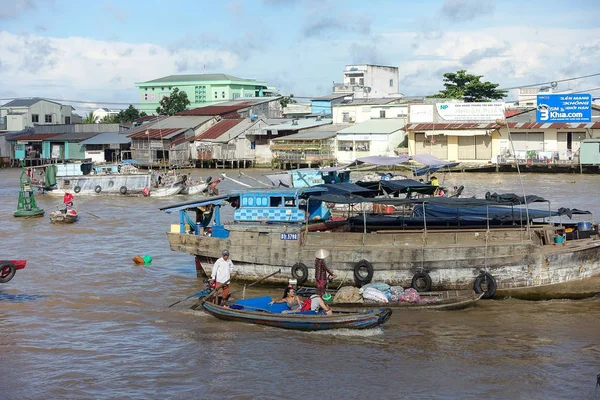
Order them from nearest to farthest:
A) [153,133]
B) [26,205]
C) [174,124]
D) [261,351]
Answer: [261,351] < [26,205] < [153,133] < [174,124]

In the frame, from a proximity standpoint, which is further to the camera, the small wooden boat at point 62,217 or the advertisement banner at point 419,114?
the advertisement banner at point 419,114

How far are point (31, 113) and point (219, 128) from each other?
23.2 meters

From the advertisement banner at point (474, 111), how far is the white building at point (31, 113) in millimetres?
41525

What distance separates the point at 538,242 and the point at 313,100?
55403 millimetres

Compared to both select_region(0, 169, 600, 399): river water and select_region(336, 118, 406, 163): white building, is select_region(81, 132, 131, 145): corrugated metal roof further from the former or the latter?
select_region(0, 169, 600, 399): river water

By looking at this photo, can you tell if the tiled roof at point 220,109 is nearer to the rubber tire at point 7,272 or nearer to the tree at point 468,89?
the tree at point 468,89

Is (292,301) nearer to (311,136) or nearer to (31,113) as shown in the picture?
(311,136)

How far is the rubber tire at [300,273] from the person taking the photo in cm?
1728

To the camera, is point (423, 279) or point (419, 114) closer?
point (423, 279)

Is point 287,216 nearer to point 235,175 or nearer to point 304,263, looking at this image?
point 304,263

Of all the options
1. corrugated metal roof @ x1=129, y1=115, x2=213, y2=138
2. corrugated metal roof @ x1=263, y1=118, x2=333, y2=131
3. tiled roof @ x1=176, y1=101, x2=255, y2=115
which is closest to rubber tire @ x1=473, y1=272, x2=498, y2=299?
corrugated metal roof @ x1=263, y1=118, x2=333, y2=131

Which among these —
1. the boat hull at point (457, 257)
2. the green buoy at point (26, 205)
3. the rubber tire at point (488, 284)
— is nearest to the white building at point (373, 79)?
the green buoy at point (26, 205)

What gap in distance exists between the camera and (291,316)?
46.3 ft

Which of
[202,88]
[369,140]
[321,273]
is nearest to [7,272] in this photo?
[321,273]
